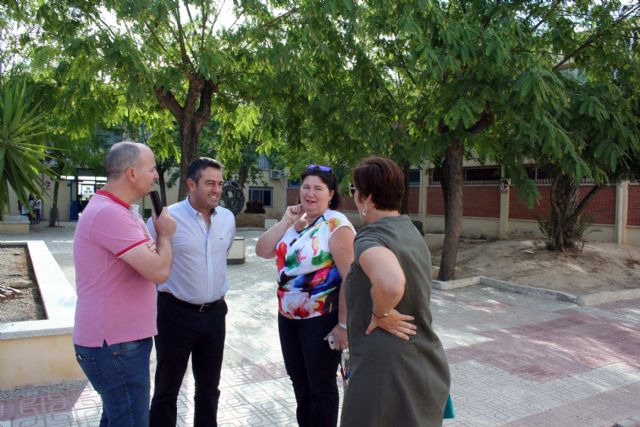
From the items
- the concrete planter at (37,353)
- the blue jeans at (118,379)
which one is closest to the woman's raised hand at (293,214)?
the blue jeans at (118,379)

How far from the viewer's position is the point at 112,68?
6.86 m

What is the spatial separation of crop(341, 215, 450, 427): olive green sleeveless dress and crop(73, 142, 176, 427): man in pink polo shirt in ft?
2.95

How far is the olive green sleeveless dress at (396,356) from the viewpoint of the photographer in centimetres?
219

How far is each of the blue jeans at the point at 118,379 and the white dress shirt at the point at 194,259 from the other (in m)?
0.67

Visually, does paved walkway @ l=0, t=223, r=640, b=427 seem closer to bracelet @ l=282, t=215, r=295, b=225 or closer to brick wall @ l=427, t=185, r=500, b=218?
bracelet @ l=282, t=215, r=295, b=225

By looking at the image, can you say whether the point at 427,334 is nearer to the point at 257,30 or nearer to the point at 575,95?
the point at 257,30

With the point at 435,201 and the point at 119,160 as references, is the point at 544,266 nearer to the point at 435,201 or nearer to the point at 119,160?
the point at 119,160

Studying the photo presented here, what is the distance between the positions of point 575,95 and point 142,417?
363 inches

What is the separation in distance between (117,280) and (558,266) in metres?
11.6

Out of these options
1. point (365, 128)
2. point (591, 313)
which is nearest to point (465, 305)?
point (591, 313)

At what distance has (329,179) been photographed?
3.22 metres

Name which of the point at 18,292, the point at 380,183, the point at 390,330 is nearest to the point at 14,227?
the point at 18,292

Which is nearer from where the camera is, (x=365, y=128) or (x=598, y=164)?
(x=365, y=128)

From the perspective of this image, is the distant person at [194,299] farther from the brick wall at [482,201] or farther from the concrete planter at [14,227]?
the brick wall at [482,201]
